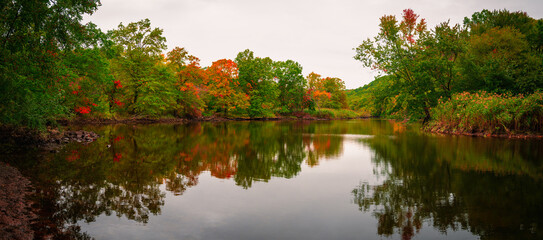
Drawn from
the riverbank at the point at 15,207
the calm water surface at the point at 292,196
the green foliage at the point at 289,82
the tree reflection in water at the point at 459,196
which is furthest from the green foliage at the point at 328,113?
the riverbank at the point at 15,207

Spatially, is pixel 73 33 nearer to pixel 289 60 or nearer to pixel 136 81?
pixel 136 81

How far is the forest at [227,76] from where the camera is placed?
8.48 meters

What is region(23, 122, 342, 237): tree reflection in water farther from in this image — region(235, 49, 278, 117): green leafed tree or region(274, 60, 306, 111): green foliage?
region(274, 60, 306, 111): green foliage

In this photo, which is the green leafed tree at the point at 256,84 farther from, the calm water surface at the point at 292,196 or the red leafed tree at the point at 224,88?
the calm water surface at the point at 292,196

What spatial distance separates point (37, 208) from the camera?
5535mm

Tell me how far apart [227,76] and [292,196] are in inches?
1800

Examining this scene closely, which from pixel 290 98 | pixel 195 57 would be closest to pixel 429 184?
pixel 195 57

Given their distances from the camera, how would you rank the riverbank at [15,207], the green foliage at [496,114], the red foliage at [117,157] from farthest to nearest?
the green foliage at [496,114]
the red foliage at [117,157]
the riverbank at [15,207]

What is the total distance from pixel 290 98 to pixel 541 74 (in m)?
45.0

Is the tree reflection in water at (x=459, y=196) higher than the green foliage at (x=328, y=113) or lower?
lower

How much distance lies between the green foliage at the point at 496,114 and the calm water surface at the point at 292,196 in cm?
782

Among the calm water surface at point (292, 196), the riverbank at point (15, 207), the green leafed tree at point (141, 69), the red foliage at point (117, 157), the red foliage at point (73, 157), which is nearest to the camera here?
the riverbank at point (15, 207)

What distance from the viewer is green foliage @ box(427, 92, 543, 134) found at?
715 inches

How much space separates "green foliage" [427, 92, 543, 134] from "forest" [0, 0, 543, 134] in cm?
8
